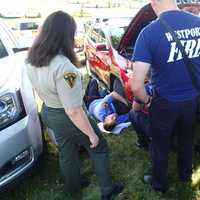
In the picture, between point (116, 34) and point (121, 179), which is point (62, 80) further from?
point (116, 34)

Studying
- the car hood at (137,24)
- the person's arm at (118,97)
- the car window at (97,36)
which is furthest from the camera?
the car window at (97,36)

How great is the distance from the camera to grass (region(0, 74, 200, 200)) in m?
3.85

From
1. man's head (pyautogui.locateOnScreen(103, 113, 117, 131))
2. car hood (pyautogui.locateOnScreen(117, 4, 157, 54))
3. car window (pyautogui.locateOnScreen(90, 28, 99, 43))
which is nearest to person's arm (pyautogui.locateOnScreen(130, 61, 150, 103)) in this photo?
car hood (pyautogui.locateOnScreen(117, 4, 157, 54))

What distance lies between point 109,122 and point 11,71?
1618 mm

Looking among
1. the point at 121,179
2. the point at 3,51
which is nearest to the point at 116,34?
the point at 3,51

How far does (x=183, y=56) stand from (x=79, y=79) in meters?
0.82

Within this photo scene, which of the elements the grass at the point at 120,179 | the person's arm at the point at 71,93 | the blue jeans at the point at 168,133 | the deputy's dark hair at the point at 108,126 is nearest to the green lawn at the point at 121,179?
the grass at the point at 120,179

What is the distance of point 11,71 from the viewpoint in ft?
13.1

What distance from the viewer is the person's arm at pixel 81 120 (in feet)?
10.3

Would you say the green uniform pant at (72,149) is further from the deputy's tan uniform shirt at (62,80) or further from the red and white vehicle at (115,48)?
the red and white vehicle at (115,48)

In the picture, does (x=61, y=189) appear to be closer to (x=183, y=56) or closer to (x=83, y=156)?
(x=83, y=156)

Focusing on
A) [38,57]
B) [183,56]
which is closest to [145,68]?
[183,56]

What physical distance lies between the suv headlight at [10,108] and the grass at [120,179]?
3.08ft

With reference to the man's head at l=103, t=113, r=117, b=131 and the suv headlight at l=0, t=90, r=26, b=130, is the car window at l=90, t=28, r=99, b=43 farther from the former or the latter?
the suv headlight at l=0, t=90, r=26, b=130
